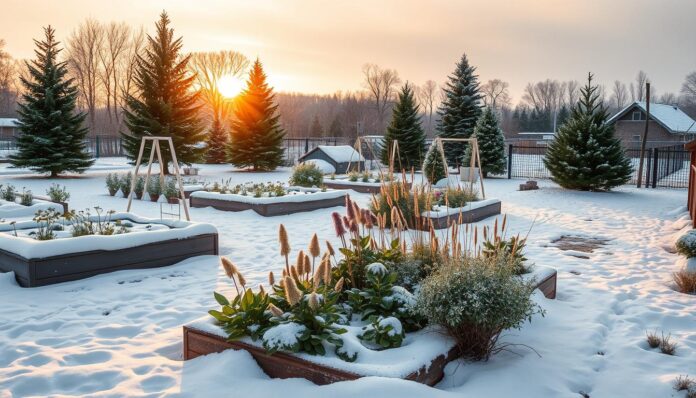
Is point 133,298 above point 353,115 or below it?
below

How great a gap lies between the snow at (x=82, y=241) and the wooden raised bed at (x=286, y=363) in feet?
8.31

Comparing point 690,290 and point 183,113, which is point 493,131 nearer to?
point 183,113

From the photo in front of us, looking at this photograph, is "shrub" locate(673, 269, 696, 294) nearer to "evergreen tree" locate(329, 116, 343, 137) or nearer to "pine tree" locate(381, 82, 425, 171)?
"pine tree" locate(381, 82, 425, 171)

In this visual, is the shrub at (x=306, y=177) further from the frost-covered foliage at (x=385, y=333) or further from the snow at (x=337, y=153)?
the frost-covered foliage at (x=385, y=333)

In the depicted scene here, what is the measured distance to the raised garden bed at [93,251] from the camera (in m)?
5.16

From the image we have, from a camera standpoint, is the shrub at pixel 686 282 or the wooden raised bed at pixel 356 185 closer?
the shrub at pixel 686 282

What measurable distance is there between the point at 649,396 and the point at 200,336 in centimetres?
265

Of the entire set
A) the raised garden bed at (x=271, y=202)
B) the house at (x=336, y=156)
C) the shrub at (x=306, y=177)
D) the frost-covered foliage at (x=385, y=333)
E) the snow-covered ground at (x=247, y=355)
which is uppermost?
the house at (x=336, y=156)

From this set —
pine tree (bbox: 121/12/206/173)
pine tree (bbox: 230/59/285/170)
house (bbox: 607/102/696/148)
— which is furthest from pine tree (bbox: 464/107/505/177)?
house (bbox: 607/102/696/148)

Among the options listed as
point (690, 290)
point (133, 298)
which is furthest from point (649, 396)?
point (133, 298)

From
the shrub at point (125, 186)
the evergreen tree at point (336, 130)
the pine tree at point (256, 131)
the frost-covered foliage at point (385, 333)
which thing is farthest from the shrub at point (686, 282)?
the evergreen tree at point (336, 130)

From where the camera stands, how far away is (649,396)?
2986 mm

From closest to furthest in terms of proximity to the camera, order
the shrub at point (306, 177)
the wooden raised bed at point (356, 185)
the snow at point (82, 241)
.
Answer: the snow at point (82, 241) → the shrub at point (306, 177) → the wooden raised bed at point (356, 185)

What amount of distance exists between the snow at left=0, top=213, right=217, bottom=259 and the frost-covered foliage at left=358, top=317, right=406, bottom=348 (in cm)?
342
